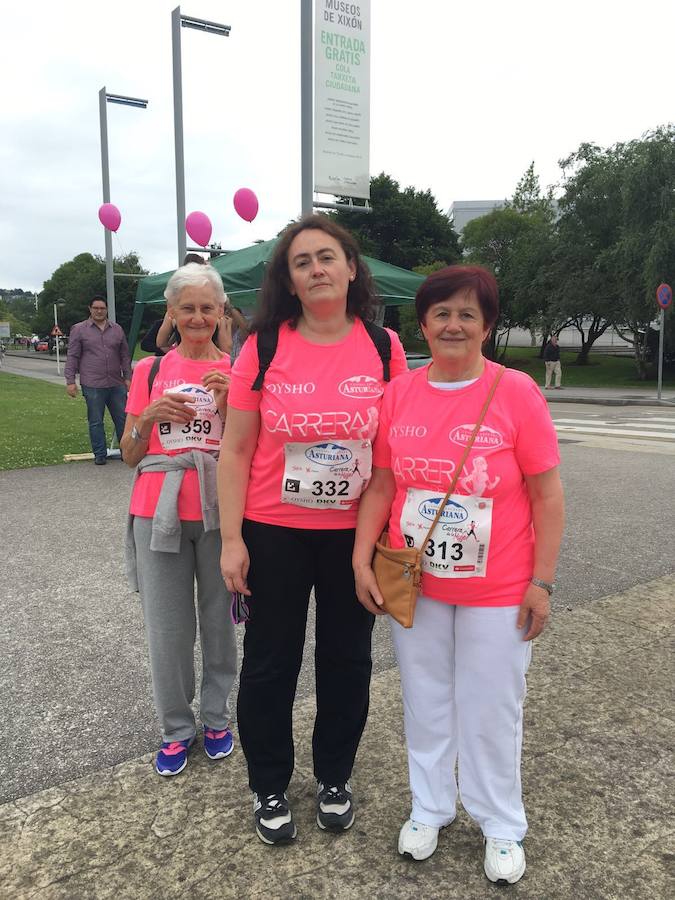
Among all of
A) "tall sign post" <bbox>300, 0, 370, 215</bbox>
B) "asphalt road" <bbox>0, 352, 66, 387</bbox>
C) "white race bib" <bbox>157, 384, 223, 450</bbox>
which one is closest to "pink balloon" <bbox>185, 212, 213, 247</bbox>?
"tall sign post" <bbox>300, 0, 370, 215</bbox>

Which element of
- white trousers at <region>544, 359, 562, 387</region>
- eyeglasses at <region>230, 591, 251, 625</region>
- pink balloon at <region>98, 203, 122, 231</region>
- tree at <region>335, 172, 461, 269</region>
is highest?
tree at <region>335, 172, 461, 269</region>

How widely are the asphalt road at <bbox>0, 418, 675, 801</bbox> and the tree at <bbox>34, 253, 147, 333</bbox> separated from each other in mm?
51626

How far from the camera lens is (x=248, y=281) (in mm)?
8320

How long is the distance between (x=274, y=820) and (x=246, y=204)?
25.4 feet

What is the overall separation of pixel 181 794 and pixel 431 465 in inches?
57.1

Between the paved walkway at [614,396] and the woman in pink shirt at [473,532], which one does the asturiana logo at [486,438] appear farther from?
the paved walkway at [614,396]

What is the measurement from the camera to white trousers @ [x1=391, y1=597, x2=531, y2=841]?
209 centimetres

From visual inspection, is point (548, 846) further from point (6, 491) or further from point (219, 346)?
point (6, 491)

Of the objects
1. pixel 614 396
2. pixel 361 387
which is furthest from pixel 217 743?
pixel 614 396

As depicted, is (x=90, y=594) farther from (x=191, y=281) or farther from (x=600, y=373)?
(x=600, y=373)

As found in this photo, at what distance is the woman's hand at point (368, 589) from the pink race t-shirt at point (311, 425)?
15cm

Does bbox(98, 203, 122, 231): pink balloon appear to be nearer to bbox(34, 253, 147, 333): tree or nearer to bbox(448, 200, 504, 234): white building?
bbox(34, 253, 147, 333): tree

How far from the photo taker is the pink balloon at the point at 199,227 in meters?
9.19

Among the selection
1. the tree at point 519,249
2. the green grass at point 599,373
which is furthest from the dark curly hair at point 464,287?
the green grass at point 599,373
